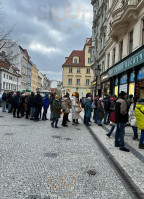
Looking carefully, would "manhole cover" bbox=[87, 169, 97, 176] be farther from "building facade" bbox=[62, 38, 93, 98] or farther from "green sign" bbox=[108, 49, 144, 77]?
"building facade" bbox=[62, 38, 93, 98]

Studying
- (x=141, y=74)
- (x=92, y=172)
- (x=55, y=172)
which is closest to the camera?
(x=55, y=172)

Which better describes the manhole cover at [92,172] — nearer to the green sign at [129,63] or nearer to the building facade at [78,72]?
the green sign at [129,63]

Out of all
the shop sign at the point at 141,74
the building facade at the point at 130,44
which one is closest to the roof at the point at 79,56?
the building facade at the point at 130,44

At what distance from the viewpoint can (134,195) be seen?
3.49 metres

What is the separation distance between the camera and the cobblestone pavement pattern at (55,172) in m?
3.43

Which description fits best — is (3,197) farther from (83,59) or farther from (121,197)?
(83,59)

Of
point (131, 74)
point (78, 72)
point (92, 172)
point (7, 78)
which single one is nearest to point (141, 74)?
point (131, 74)

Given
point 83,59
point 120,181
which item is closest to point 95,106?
point 120,181

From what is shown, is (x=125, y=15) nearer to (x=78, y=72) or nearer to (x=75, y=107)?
(x=75, y=107)

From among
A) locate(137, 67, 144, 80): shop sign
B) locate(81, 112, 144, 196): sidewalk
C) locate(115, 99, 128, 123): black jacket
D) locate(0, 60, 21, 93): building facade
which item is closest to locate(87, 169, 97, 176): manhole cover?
locate(81, 112, 144, 196): sidewalk

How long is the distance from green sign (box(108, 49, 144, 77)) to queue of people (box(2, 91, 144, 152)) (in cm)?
280

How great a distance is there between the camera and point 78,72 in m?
56.7

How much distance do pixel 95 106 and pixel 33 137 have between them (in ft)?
17.7

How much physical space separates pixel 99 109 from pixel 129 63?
5135 mm
